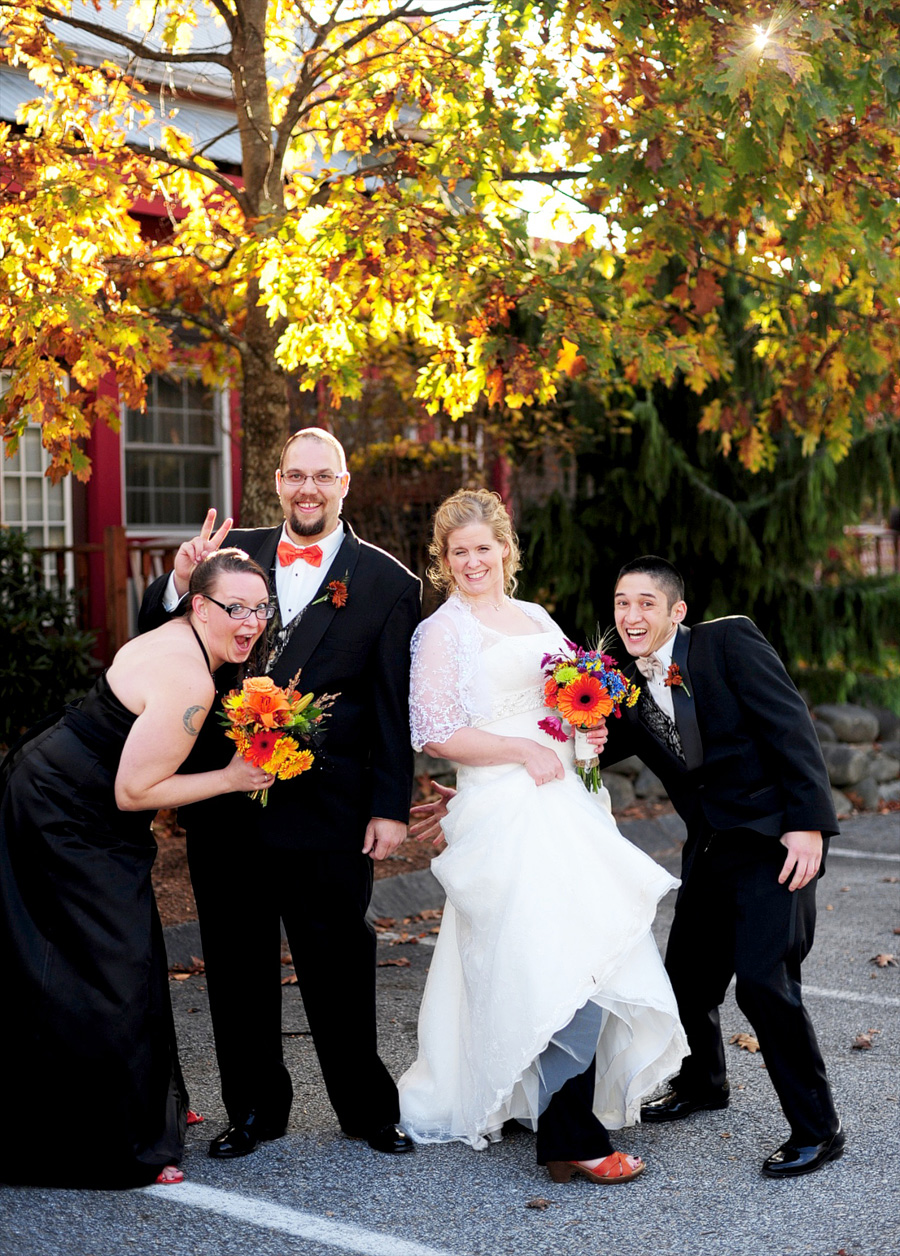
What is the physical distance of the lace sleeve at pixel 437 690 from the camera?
14.7ft

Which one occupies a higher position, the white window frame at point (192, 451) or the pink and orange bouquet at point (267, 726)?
the white window frame at point (192, 451)

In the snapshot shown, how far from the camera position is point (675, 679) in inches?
177

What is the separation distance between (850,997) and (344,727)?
3.14m

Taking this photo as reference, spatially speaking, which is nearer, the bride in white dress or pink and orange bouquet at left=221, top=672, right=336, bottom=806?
pink and orange bouquet at left=221, top=672, right=336, bottom=806

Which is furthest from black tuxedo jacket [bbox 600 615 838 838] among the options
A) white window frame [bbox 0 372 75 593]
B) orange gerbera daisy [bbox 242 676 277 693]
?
white window frame [bbox 0 372 75 593]

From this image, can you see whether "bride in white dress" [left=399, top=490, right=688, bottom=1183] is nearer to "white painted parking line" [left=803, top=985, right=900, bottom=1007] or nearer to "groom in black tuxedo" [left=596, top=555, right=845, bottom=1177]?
"groom in black tuxedo" [left=596, top=555, right=845, bottom=1177]

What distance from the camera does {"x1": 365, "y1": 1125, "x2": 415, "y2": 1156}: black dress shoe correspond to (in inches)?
176

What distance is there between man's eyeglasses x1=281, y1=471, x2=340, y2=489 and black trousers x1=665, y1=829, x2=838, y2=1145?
69.1 inches

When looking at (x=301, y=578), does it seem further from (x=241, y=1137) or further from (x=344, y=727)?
(x=241, y=1137)

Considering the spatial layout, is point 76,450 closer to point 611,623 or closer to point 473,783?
point 473,783

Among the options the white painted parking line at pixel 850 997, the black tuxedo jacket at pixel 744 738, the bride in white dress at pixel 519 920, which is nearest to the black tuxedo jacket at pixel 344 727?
the bride in white dress at pixel 519 920

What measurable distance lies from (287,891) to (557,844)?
36.0 inches

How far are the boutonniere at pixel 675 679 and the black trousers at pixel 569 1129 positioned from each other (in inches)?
50.5

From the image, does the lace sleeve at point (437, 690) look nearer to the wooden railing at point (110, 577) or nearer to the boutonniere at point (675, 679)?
the boutonniere at point (675, 679)
